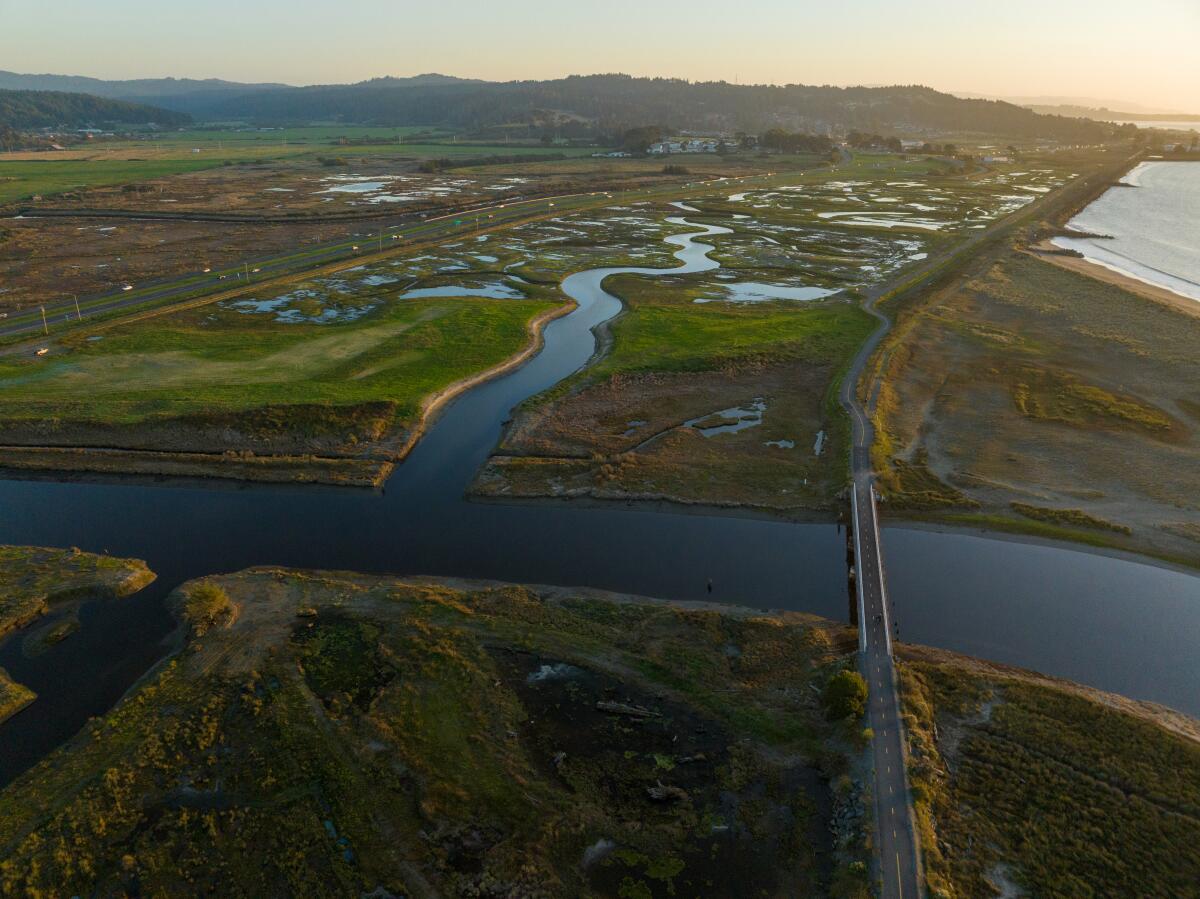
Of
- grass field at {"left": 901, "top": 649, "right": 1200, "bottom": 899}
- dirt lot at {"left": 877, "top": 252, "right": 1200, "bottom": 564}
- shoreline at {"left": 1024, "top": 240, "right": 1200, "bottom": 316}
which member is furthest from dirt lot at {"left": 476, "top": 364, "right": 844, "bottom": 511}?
shoreline at {"left": 1024, "top": 240, "right": 1200, "bottom": 316}

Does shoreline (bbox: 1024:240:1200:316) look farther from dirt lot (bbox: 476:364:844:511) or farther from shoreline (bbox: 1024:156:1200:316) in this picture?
dirt lot (bbox: 476:364:844:511)

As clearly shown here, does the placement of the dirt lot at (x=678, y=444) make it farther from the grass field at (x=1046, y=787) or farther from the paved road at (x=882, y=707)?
the grass field at (x=1046, y=787)

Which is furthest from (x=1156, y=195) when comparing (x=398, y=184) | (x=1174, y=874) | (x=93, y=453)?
(x=93, y=453)

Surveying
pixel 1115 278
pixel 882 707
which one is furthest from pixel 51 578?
pixel 1115 278

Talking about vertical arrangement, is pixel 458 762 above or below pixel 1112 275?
below

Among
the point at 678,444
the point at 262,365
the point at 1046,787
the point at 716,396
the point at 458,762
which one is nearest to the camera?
the point at 1046,787

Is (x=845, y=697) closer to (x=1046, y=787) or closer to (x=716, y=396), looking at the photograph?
(x=1046, y=787)

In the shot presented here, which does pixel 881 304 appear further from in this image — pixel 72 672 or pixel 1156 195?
pixel 1156 195
